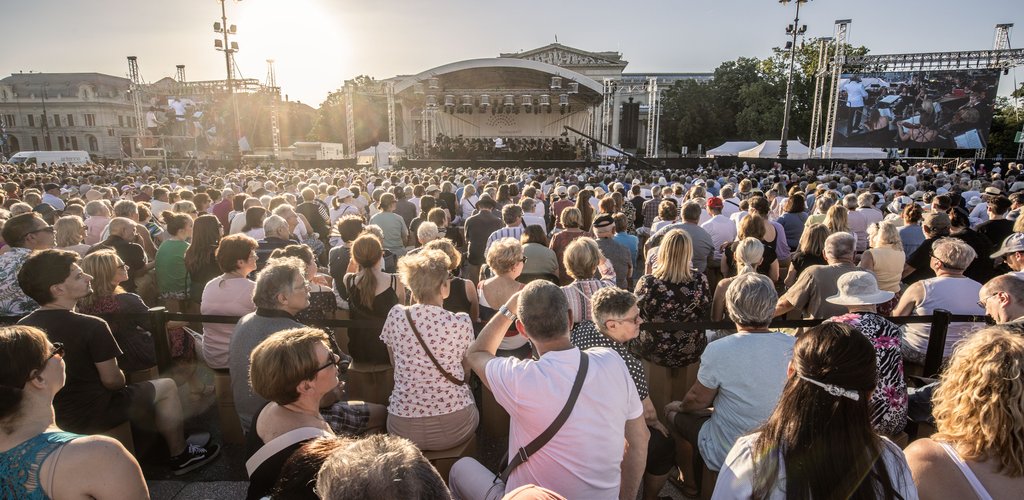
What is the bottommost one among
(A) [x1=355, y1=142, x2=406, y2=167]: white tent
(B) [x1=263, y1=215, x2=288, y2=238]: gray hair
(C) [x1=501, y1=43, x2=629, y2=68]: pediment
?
(B) [x1=263, y1=215, x2=288, y2=238]: gray hair

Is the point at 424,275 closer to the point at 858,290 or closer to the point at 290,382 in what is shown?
the point at 290,382

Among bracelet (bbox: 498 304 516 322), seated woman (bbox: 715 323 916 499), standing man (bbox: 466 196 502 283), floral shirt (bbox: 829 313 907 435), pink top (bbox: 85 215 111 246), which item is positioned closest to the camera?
seated woman (bbox: 715 323 916 499)

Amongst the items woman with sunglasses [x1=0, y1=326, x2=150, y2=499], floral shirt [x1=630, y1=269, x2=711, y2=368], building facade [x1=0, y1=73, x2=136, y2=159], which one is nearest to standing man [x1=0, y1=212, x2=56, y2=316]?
woman with sunglasses [x1=0, y1=326, x2=150, y2=499]

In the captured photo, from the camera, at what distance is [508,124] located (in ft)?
129

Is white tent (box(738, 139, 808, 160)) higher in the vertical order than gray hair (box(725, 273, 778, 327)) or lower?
higher

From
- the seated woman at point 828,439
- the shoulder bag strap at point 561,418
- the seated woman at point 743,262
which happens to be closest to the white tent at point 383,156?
the seated woman at point 743,262

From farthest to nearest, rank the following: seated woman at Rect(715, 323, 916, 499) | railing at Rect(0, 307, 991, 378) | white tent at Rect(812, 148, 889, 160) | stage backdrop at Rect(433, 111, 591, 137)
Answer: stage backdrop at Rect(433, 111, 591, 137), white tent at Rect(812, 148, 889, 160), railing at Rect(0, 307, 991, 378), seated woman at Rect(715, 323, 916, 499)

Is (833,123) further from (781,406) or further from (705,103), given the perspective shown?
(781,406)

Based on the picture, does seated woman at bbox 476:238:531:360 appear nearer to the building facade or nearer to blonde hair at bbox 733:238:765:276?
blonde hair at bbox 733:238:765:276

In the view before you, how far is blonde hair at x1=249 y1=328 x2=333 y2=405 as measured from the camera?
194 cm

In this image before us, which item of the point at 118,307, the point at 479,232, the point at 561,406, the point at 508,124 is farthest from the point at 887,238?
the point at 508,124

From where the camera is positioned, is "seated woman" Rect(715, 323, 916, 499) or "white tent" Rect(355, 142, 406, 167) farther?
"white tent" Rect(355, 142, 406, 167)

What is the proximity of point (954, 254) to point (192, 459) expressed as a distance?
5.36 meters

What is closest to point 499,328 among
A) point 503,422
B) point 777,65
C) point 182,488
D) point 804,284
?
point 503,422
